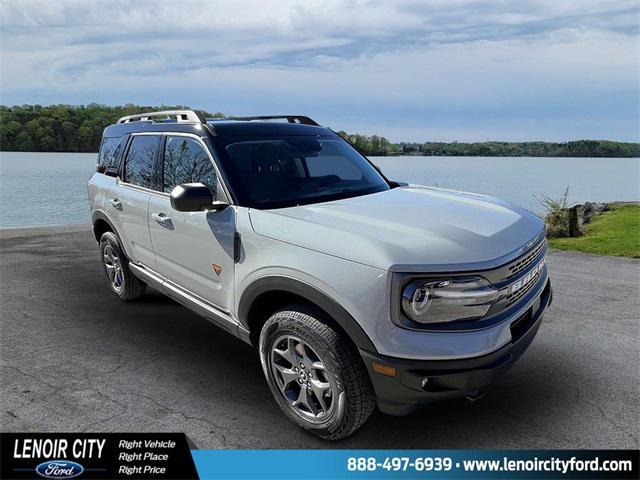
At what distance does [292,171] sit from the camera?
12.7 feet

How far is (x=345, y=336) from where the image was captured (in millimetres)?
2820

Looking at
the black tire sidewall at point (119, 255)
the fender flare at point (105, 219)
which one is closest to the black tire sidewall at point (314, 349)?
the fender flare at point (105, 219)

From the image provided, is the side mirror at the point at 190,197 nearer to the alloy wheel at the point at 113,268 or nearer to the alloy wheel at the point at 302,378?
the alloy wheel at the point at 302,378

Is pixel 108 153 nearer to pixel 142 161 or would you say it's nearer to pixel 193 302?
pixel 142 161

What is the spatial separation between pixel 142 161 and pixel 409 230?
3114mm

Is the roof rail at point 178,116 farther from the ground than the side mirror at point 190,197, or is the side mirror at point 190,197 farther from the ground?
the roof rail at point 178,116

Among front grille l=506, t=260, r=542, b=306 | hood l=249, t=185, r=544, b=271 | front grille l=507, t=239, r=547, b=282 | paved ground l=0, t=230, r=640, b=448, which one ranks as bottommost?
paved ground l=0, t=230, r=640, b=448

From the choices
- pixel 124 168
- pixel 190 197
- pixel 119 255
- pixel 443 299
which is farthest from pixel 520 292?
pixel 119 255

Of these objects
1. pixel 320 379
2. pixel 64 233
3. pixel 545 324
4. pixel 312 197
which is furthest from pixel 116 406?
pixel 64 233

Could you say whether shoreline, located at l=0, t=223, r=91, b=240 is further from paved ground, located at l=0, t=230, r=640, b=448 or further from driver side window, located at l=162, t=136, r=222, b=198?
driver side window, located at l=162, t=136, r=222, b=198

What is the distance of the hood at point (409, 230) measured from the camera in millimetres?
2635

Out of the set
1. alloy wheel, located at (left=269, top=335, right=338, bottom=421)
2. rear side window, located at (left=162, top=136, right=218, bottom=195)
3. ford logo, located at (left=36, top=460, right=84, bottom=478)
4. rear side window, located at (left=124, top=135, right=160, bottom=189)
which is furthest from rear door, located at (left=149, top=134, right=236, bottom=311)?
ford logo, located at (left=36, top=460, right=84, bottom=478)

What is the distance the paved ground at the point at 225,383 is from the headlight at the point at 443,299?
0.94 m

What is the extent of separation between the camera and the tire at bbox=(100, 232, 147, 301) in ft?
18.3
